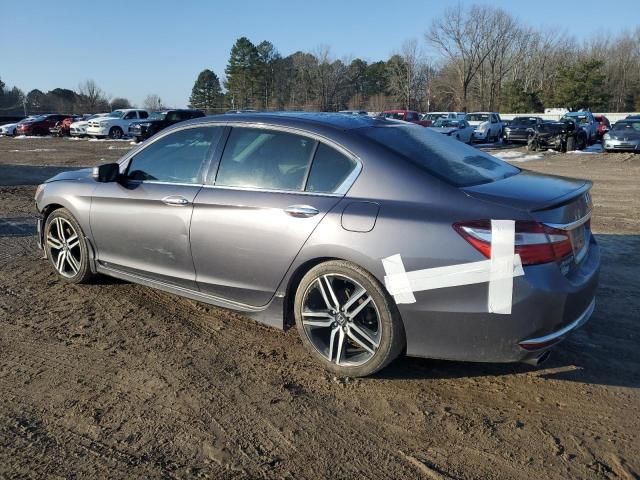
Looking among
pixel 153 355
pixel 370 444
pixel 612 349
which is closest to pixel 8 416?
pixel 153 355

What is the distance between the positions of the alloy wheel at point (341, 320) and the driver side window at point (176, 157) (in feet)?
4.46

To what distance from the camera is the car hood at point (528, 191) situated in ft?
10.0

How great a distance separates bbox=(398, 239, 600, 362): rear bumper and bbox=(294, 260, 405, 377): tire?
0.13 metres

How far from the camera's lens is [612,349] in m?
3.83

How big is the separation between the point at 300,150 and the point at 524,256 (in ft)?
5.28

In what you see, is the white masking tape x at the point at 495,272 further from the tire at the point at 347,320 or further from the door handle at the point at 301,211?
the door handle at the point at 301,211

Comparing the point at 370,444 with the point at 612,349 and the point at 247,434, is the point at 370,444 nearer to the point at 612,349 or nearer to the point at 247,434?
the point at 247,434

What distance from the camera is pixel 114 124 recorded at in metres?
33.0

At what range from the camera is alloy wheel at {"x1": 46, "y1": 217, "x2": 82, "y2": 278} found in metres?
5.01

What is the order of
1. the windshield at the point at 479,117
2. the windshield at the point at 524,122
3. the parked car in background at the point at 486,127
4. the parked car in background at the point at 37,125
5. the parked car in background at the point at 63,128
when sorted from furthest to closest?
the parked car in background at the point at 37,125, the parked car in background at the point at 63,128, the windshield at the point at 479,117, the parked car in background at the point at 486,127, the windshield at the point at 524,122

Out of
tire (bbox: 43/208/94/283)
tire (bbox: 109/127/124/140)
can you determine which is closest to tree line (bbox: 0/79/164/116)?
tire (bbox: 109/127/124/140)

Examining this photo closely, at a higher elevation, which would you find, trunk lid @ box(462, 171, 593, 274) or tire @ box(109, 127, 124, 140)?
tire @ box(109, 127, 124, 140)

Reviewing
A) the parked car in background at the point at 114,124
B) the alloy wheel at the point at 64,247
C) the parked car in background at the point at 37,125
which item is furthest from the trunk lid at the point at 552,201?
the parked car in background at the point at 37,125

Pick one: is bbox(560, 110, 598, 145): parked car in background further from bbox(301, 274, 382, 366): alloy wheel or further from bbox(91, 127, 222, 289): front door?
bbox(301, 274, 382, 366): alloy wheel
